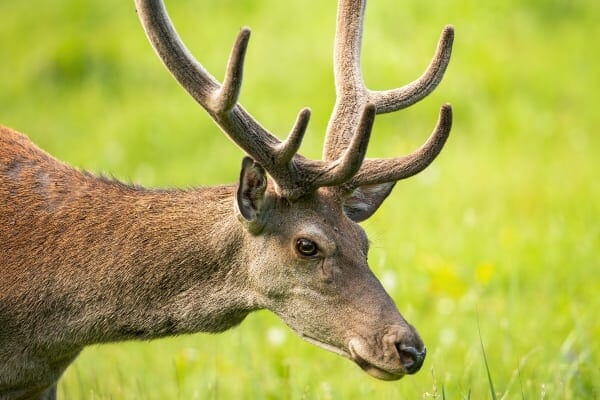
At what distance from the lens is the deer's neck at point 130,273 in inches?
169

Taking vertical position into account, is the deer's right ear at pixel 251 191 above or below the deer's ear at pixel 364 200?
below

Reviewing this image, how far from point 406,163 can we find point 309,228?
45cm

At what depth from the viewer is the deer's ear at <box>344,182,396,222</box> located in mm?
4625

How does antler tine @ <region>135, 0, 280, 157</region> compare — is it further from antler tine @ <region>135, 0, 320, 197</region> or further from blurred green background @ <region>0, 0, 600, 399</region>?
blurred green background @ <region>0, 0, 600, 399</region>

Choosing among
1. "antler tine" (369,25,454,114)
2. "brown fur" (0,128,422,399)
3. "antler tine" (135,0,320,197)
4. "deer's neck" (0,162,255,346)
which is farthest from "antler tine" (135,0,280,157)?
"antler tine" (369,25,454,114)

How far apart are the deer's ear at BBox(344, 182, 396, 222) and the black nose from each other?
30.6 inches

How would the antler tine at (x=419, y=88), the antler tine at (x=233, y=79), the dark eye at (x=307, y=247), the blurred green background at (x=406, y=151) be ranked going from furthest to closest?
the blurred green background at (x=406, y=151), the antler tine at (x=419, y=88), the dark eye at (x=307, y=247), the antler tine at (x=233, y=79)

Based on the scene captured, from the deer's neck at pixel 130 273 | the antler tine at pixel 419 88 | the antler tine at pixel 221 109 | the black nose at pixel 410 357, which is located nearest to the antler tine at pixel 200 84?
the antler tine at pixel 221 109

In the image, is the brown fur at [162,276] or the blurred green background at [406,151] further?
the blurred green background at [406,151]

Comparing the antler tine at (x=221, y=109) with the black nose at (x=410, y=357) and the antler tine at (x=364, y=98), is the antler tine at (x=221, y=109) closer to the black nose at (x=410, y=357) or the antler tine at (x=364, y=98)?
the antler tine at (x=364, y=98)

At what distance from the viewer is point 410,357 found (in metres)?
3.99

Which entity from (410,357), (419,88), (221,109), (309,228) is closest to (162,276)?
(309,228)

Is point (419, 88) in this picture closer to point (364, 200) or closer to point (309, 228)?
point (364, 200)

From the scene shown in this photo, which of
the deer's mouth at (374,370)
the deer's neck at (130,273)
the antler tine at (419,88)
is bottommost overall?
the deer's mouth at (374,370)
